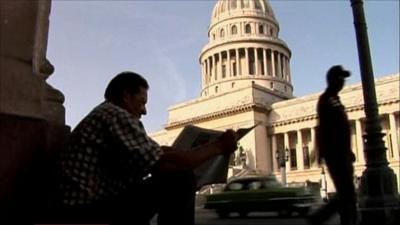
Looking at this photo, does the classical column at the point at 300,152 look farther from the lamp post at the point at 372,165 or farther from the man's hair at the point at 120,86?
the man's hair at the point at 120,86

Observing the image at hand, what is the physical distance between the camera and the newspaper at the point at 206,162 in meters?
2.74

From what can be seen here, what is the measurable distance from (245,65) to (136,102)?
61.6m

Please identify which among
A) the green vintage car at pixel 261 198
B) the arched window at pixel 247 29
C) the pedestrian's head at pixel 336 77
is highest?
the arched window at pixel 247 29

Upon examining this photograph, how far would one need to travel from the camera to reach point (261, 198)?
15.6 m

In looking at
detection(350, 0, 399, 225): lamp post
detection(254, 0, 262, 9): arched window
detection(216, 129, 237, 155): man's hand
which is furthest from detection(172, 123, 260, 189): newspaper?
detection(254, 0, 262, 9): arched window

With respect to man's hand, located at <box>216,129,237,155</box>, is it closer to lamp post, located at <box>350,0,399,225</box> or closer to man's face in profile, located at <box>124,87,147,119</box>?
man's face in profile, located at <box>124,87,147,119</box>

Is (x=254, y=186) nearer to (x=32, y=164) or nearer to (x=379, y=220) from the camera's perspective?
(x=379, y=220)

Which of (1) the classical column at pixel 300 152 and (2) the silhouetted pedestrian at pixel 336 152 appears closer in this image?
(2) the silhouetted pedestrian at pixel 336 152

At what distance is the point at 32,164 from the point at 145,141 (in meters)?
0.72

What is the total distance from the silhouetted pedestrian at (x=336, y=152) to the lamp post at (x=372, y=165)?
7.61ft

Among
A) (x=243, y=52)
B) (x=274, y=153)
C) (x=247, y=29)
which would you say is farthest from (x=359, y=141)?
(x=247, y=29)

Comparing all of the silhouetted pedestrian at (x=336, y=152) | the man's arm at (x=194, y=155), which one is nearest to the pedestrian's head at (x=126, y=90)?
the man's arm at (x=194, y=155)

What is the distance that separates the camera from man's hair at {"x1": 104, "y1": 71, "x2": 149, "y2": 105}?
7.80 feet

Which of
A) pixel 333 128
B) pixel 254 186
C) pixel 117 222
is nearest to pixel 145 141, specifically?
pixel 117 222
